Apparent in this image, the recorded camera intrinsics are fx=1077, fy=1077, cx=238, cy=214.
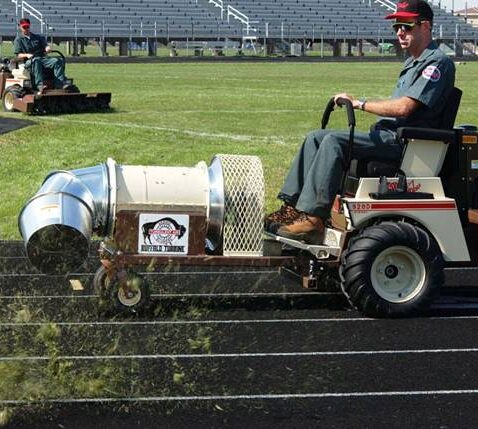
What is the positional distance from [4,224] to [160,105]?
12.7 meters

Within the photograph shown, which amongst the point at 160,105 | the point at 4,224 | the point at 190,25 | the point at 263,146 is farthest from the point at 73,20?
the point at 4,224

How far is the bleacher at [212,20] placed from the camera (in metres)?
62.7

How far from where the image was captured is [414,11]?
22.9 ft

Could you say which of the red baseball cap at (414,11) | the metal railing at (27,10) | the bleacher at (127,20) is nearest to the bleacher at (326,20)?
the bleacher at (127,20)

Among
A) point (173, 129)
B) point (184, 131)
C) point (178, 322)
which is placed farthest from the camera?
point (173, 129)

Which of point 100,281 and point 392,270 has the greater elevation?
point 392,270

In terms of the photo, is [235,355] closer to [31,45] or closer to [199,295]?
[199,295]

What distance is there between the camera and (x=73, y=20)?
6412cm

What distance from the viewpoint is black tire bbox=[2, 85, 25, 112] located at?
20.2m

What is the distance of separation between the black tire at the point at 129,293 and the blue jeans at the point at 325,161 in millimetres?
1115

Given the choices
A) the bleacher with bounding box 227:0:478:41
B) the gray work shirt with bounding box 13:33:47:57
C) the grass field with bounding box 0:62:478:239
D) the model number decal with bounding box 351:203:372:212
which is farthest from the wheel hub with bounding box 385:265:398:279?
the bleacher with bounding box 227:0:478:41

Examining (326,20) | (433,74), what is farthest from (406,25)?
(326,20)

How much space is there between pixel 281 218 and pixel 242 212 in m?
0.52

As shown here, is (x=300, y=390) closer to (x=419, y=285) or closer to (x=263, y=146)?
(x=419, y=285)
